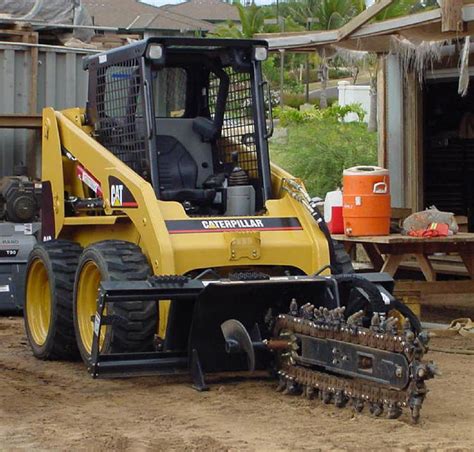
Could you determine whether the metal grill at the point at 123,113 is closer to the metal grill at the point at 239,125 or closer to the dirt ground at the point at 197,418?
the metal grill at the point at 239,125

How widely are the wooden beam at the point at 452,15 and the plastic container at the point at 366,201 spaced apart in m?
1.51

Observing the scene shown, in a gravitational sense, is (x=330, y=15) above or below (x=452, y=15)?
above

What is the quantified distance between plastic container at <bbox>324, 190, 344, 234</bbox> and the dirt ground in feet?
9.91

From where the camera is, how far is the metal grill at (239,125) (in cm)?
988

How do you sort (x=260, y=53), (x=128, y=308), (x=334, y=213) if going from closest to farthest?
(x=128, y=308)
(x=260, y=53)
(x=334, y=213)

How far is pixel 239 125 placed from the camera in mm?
9984

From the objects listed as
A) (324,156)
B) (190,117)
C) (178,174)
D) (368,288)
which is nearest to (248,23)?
(324,156)

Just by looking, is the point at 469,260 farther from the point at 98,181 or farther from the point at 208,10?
the point at 208,10

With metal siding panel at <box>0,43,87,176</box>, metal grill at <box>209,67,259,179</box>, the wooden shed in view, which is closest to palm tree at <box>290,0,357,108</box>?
the wooden shed

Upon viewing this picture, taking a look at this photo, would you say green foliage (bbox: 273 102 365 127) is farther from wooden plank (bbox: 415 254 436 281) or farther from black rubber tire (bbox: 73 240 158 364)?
black rubber tire (bbox: 73 240 158 364)

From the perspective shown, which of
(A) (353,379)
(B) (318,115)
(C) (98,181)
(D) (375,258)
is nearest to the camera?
(A) (353,379)

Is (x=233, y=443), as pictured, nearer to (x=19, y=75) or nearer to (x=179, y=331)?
(x=179, y=331)

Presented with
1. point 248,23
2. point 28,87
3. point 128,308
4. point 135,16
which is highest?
A: point 135,16

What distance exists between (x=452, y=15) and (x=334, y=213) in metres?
2.49
